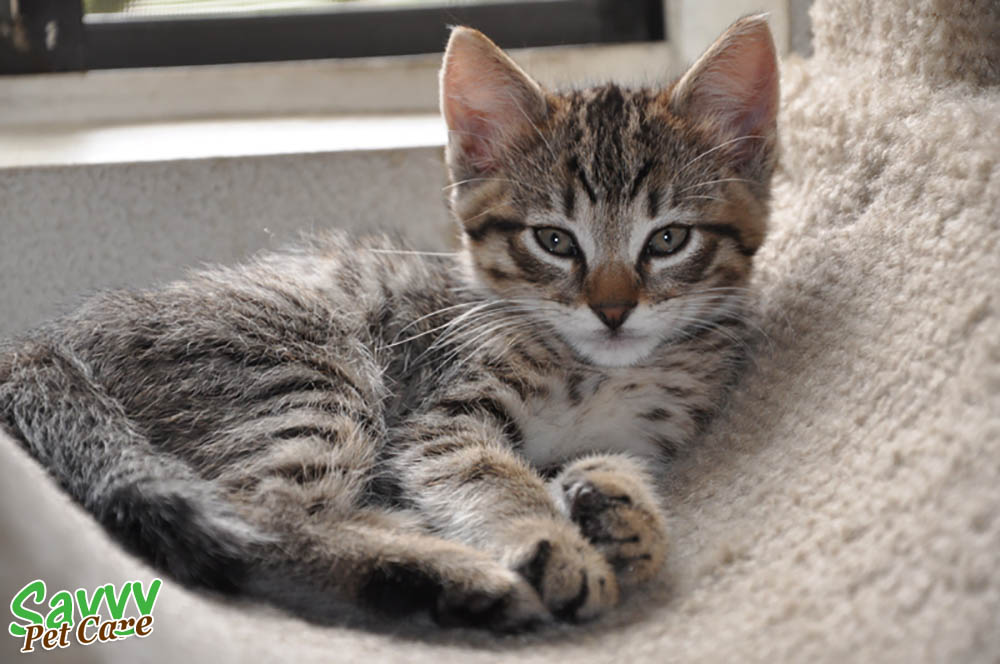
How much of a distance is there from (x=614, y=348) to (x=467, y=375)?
221 millimetres

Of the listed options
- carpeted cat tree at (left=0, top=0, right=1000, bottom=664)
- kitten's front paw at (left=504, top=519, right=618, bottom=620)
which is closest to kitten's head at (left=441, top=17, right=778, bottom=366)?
carpeted cat tree at (left=0, top=0, right=1000, bottom=664)

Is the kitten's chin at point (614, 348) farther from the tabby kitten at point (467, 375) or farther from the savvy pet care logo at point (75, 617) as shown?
the savvy pet care logo at point (75, 617)

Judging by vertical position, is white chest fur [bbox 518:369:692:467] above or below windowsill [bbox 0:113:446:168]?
below

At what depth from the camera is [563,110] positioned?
154 cm

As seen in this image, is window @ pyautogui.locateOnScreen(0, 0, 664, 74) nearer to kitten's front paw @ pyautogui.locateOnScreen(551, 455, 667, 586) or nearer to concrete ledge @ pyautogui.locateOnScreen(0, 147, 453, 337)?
concrete ledge @ pyautogui.locateOnScreen(0, 147, 453, 337)

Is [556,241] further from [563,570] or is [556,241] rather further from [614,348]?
[563,570]

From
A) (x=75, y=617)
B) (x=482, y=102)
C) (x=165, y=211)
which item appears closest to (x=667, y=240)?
(x=482, y=102)

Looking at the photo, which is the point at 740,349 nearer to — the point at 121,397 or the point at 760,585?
the point at 760,585

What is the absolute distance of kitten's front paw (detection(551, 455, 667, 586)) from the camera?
1.13 metres

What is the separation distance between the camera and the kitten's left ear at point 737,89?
57.7 inches

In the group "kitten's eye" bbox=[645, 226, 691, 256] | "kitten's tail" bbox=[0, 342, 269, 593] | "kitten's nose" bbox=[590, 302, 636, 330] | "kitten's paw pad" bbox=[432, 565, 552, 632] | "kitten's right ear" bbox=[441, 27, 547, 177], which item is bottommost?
"kitten's paw pad" bbox=[432, 565, 552, 632]

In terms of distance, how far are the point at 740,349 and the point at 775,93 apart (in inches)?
15.3

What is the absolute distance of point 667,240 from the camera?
1429mm

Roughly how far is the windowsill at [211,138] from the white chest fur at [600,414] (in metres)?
0.81
